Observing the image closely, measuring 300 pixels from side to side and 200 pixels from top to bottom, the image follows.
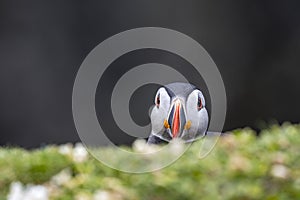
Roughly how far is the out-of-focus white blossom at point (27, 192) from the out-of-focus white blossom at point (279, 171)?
0.80 m

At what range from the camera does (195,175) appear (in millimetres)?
2734

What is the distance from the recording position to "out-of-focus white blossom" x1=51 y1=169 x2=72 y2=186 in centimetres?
294

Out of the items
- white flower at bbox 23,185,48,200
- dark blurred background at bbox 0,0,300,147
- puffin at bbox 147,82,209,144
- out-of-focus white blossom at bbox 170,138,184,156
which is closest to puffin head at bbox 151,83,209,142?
puffin at bbox 147,82,209,144

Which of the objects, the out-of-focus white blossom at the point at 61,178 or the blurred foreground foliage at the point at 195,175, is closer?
the blurred foreground foliage at the point at 195,175

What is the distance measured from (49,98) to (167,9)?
6.60ft

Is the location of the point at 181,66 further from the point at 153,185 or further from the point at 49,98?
the point at 153,185

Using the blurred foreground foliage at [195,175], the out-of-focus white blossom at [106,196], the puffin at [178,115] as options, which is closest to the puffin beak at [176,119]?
the puffin at [178,115]

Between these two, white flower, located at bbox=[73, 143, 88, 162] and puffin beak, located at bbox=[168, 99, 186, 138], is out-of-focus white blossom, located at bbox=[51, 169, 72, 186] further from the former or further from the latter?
puffin beak, located at bbox=[168, 99, 186, 138]

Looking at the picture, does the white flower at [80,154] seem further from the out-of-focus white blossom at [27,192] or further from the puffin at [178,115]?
the puffin at [178,115]

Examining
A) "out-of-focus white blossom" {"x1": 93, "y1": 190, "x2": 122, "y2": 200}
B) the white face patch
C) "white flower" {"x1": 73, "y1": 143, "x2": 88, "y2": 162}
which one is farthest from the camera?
the white face patch

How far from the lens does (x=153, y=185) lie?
106 inches

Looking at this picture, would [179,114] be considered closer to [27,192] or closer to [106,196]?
[27,192]

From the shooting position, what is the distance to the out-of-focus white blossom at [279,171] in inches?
107

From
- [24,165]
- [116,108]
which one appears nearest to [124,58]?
[116,108]
